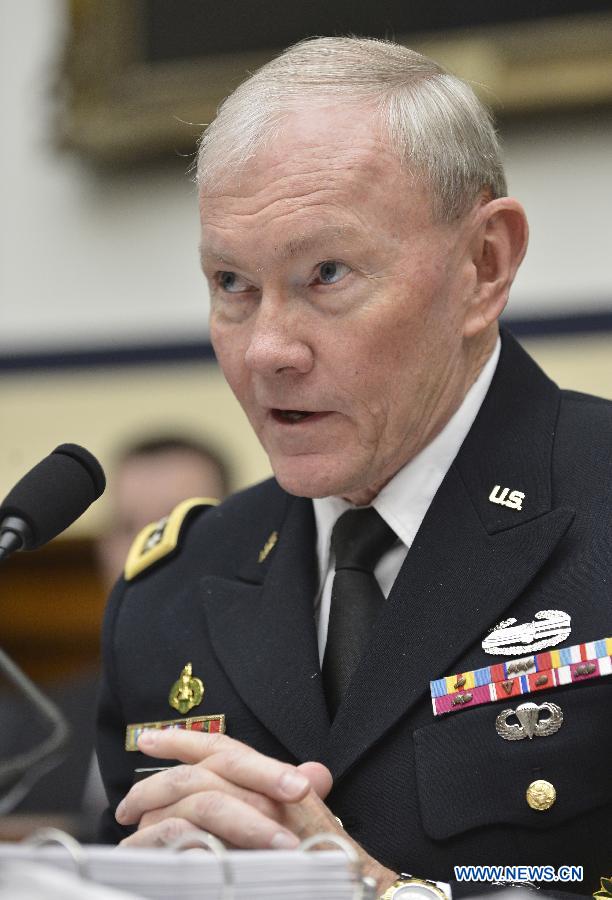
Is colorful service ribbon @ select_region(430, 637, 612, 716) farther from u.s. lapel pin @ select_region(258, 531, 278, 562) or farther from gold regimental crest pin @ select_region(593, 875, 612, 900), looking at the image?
u.s. lapel pin @ select_region(258, 531, 278, 562)

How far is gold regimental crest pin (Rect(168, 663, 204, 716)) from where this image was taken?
1956mm

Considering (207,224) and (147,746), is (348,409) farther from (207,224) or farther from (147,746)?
(147,746)

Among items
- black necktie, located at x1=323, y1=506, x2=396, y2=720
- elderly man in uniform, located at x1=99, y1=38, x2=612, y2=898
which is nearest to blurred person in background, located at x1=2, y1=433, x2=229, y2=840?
elderly man in uniform, located at x1=99, y1=38, x2=612, y2=898

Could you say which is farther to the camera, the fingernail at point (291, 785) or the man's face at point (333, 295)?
the man's face at point (333, 295)

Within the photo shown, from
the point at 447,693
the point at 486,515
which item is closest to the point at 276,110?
the point at 486,515

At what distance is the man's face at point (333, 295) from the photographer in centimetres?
174

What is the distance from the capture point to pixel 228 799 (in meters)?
1.45

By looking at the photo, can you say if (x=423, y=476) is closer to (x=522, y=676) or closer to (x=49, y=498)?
(x=522, y=676)

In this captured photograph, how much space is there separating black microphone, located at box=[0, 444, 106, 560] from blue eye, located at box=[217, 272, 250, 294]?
326 mm

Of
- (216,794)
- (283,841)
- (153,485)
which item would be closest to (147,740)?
(216,794)

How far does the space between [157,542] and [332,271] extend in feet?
2.25

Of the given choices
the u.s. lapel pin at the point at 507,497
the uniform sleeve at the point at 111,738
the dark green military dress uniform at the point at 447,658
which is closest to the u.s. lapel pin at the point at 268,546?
the dark green military dress uniform at the point at 447,658

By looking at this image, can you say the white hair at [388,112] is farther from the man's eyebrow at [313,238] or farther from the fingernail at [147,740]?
the fingernail at [147,740]

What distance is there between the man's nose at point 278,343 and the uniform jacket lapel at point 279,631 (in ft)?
1.17
